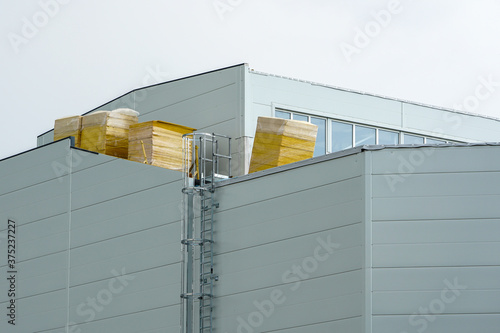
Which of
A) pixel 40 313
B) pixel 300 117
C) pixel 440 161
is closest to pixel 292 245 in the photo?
pixel 440 161

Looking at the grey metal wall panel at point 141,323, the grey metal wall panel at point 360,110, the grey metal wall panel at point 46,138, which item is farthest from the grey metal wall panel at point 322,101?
the grey metal wall panel at point 46,138

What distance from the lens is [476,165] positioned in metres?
23.8

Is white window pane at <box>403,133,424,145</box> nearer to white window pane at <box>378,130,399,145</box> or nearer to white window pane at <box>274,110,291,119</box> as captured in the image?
white window pane at <box>378,130,399,145</box>

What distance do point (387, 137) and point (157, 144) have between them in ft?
30.9

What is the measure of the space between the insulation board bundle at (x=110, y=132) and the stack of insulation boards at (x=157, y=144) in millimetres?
1399

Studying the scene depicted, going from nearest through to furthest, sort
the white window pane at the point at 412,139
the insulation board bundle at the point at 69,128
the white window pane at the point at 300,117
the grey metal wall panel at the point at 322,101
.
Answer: the grey metal wall panel at the point at 322,101
the white window pane at the point at 300,117
the insulation board bundle at the point at 69,128
the white window pane at the point at 412,139

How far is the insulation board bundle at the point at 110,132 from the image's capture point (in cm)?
3195

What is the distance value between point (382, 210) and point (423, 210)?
0.97 m

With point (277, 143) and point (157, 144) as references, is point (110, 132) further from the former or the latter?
point (277, 143)

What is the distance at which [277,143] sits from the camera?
94.9ft

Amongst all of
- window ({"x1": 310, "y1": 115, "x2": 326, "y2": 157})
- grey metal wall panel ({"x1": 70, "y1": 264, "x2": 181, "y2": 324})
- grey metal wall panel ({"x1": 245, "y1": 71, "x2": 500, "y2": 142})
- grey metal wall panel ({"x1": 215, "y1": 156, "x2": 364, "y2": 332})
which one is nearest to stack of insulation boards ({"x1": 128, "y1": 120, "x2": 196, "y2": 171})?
grey metal wall panel ({"x1": 245, "y1": 71, "x2": 500, "y2": 142})

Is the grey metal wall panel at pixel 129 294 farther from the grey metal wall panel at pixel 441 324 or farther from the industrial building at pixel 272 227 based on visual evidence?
the grey metal wall panel at pixel 441 324

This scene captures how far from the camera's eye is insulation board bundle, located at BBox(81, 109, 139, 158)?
31953 millimetres

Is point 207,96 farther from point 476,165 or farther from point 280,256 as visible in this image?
point 476,165
